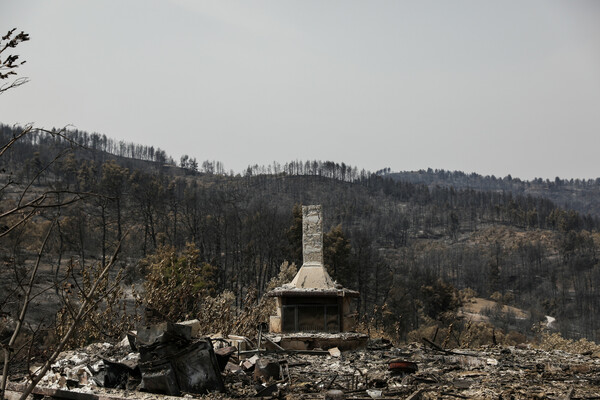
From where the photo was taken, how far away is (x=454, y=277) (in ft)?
289

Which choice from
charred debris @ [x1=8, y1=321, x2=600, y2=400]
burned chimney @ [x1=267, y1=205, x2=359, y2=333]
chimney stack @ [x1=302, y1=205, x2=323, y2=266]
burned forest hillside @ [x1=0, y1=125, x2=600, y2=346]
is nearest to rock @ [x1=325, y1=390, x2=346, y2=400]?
charred debris @ [x1=8, y1=321, x2=600, y2=400]

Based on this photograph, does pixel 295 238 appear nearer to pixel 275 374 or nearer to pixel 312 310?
pixel 312 310

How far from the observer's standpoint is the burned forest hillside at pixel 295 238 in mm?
18786

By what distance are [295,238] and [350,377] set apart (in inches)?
1147

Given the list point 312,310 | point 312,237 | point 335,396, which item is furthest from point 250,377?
point 312,237

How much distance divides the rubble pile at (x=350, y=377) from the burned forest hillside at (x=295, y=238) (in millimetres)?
1470

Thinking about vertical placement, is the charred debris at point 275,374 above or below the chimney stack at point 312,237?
below

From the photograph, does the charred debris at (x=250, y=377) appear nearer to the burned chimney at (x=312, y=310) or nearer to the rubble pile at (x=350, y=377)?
the rubble pile at (x=350, y=377)

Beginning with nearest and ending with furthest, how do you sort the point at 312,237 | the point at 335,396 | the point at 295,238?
1. the point at 335,396
2. the point at 312,237
3. the point at 295,238

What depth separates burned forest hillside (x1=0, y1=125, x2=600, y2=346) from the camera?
61.6 feet

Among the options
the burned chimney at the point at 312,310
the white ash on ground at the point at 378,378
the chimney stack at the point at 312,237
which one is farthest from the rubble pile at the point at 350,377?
the chimney stack at the point at 312,237

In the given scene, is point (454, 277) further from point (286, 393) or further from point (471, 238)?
point (286, 393)

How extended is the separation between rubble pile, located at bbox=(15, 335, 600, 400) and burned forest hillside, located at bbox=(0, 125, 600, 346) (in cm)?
147

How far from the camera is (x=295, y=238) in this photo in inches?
1451
